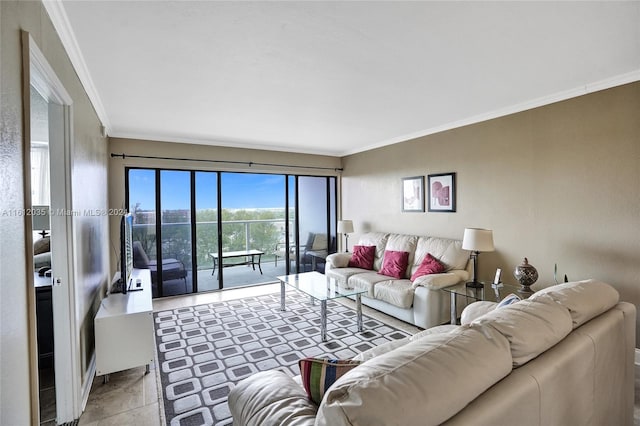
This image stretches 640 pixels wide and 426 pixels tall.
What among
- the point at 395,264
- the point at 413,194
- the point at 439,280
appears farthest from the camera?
the point at 413,194

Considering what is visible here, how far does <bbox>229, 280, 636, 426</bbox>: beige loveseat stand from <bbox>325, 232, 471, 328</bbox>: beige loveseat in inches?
68.7

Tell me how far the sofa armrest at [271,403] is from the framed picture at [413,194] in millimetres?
3709

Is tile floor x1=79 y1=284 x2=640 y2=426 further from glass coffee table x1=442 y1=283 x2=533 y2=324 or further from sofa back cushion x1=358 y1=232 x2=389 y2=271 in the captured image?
sofa back cushion x1=358 y1=232 x2=389 y2=271

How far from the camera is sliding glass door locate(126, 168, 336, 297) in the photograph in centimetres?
482

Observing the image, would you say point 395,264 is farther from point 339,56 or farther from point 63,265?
point 63,265

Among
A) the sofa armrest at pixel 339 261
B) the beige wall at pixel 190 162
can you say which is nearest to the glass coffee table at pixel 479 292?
the sofa armrest at pixel 339 261

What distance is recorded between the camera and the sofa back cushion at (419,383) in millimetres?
818

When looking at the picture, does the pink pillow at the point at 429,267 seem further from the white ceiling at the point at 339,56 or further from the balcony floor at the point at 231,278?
the balcony floor at the point at 231,278

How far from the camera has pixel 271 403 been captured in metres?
1.25

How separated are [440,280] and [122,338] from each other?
3103 millimetres

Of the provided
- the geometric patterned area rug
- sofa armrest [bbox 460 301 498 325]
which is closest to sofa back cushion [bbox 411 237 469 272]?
the geometric patterned area rug

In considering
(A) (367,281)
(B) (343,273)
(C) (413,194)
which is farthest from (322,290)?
(C) (413,194)

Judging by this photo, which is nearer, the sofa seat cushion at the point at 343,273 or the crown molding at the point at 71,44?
the crown molding at the point at 71,44

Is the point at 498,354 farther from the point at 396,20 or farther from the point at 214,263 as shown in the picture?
the point at 214,263
